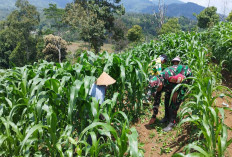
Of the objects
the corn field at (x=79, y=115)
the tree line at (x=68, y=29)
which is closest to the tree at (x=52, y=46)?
the tree line at (x=68, y=29)

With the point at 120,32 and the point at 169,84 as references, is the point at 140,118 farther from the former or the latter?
the point at 120,32

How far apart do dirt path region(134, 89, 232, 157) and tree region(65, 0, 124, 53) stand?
1682 centimetres

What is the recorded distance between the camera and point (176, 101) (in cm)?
317

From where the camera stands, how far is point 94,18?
19.5m

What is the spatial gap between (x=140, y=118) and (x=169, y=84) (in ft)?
3.38

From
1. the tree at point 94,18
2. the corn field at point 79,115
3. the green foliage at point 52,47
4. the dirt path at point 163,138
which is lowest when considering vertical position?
the dirt path at point 163,138

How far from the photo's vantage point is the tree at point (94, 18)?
63.1ft

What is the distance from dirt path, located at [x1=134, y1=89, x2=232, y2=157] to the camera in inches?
106

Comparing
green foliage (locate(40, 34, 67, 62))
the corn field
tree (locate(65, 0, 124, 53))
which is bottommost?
the corn field

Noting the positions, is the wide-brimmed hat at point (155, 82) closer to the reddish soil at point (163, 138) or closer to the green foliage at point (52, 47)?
the reddish soil at point (163, 138)

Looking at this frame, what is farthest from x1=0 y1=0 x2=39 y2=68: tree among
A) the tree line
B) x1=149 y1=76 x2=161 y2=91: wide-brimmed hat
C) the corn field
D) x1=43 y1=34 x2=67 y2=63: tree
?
x1=149 y1=76 x2=161 y2=91: wide-brimmed hat

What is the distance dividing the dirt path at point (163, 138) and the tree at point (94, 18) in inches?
662

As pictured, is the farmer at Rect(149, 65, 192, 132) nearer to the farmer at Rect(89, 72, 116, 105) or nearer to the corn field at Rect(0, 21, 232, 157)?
the corn field at Rect(0, 21, 232, 157)

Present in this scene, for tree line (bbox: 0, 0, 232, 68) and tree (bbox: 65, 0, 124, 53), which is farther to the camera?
tree line (bbox: 0, 0, 232, 68)
